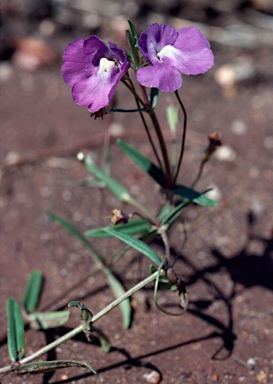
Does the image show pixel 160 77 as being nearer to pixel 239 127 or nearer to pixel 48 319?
pixel 48 319

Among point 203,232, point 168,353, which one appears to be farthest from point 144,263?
point 168,353

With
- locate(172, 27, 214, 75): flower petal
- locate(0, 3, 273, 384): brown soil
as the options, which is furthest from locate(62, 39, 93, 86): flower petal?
locate(0, 3, 273, 384): brown soil

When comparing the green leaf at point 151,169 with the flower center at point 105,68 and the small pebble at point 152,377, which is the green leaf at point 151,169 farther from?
the small pebble at point 152,377

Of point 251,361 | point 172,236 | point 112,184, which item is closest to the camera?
point 251,361

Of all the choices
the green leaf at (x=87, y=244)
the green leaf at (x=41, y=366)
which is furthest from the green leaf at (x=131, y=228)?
the green leaf at (x=41, y=366)

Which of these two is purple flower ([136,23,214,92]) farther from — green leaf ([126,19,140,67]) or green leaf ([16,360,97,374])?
green leaf ([16,360,97,374])

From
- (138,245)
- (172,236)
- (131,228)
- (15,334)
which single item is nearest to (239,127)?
(172,236)
